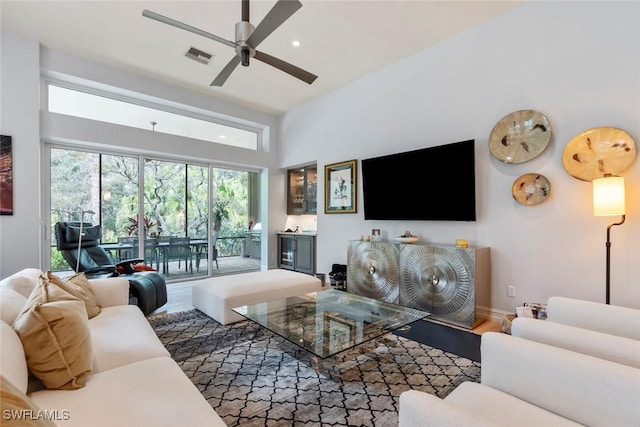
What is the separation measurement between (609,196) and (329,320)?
243 cm

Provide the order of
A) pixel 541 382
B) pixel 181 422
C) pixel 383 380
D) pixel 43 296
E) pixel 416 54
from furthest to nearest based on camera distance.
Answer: pixel 416 54
pixel 383 380
pixel 43 296
pixel 541 382
pixel 181 422

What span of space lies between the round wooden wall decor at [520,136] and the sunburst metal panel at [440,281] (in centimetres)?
113

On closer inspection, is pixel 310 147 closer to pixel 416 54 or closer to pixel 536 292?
pixel 416 54

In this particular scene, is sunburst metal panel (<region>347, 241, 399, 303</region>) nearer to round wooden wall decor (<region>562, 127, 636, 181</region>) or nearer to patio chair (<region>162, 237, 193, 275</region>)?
round wooden wall decor (<region>562, 127, 636, 181</region>)

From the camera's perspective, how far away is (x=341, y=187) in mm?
5055

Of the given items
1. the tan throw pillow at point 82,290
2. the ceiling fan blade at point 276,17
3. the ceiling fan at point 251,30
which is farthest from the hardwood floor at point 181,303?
the ceiling fan blade at point 276,17

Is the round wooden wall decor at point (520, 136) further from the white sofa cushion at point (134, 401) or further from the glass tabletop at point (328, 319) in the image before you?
the white sofa cushion at point (134, 401)

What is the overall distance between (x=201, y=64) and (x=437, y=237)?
13.1ft

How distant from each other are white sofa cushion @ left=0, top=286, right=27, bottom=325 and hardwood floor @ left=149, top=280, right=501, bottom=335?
199 centimetres

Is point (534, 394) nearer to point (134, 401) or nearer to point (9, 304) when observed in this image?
point (134, 401)

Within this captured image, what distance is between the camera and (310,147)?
18.5 feet

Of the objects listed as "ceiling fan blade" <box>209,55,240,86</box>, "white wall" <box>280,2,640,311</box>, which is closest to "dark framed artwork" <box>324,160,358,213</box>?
"white wall" <box>280,2,640,311</box>

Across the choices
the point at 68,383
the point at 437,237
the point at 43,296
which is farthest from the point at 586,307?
the point at 43,296

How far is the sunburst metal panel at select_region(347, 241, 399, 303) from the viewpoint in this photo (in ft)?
12.6
